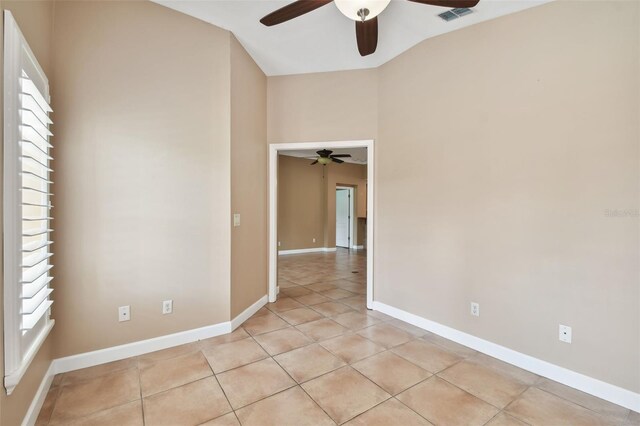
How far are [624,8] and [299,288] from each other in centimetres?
428

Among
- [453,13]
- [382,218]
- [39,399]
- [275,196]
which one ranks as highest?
[453,13]

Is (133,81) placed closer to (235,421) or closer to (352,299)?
(235,421)

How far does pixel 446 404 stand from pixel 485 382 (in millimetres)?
459

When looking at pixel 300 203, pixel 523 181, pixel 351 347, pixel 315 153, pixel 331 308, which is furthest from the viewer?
pixel 300 203

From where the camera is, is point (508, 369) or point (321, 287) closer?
point (508, 369)

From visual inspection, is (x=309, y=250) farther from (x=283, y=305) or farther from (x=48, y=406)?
(x=48, y=406)

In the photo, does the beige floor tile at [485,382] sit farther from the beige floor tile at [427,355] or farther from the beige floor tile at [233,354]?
the beige floor tile at [233,354]

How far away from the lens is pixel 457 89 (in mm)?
2678

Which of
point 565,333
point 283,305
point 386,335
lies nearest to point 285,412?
point 386,335

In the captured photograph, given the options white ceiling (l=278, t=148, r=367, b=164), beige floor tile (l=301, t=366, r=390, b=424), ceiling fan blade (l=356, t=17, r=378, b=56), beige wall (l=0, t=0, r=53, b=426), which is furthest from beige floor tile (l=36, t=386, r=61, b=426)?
white ceiling (l=278, t=148, r=367, b=164)

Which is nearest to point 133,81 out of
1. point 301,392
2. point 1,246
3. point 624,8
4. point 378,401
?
point 1,246

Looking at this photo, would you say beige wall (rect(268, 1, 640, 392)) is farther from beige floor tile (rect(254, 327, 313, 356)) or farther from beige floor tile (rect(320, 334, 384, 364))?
beige floor tile (rect(254, 327, 313, 356))

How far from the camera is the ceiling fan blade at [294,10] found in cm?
189

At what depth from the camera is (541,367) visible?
2146mm
